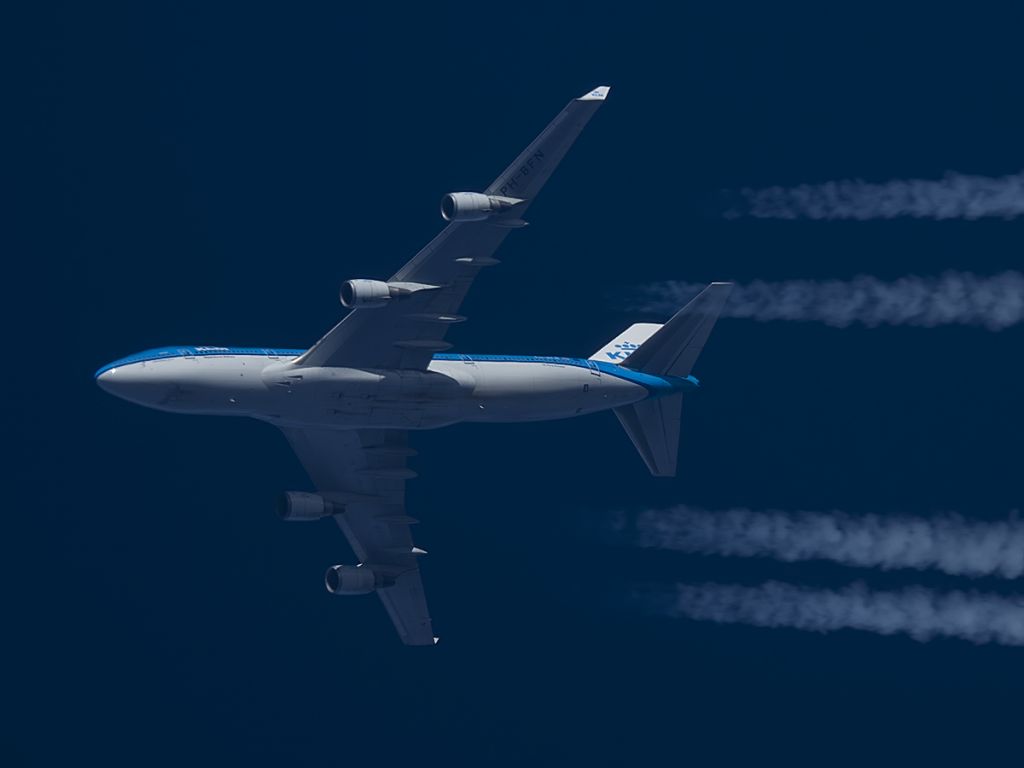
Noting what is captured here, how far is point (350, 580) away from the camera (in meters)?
94.6

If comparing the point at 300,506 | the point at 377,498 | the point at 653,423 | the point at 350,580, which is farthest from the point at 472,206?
the point at 350,580

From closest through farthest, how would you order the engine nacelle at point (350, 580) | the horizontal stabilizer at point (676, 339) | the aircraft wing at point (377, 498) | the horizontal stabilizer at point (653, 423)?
1. the horizontal stabilizer at point (676, 339)
2. the horizontal stabilizer at point (653, 423)
3. the aircraft wing at point (377, 498)
4. the engine nacelle at point (350, 580)

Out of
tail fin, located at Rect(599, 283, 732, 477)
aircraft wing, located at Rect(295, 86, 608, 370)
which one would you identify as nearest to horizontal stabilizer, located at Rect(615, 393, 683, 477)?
tail fin, located at Rect(599, 283, 732, 477)

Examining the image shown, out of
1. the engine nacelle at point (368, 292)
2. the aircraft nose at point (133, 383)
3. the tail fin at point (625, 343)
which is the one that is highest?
the engine nacelle at point (368, 292)

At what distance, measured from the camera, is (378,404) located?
87625 mm

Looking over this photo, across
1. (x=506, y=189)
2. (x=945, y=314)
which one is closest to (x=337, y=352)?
(x=506, y=189)

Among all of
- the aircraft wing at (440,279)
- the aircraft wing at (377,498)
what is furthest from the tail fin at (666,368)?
the aircraft wing at (377,498)

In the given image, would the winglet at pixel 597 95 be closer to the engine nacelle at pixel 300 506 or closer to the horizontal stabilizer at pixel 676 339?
the horizontal stabilizer at pixel 676 339

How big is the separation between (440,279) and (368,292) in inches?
121

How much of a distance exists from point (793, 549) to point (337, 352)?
20316mm

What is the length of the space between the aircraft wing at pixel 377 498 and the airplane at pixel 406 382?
56mm

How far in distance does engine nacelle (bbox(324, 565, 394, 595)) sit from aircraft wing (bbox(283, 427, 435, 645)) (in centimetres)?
103

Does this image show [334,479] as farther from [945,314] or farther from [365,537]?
[945,314]

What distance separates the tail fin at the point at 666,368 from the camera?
92.2 metres
